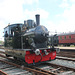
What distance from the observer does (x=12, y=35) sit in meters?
7.66

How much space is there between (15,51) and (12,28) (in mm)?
1770

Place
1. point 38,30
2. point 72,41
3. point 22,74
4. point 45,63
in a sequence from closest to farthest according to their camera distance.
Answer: point 22,74 → point 38,30 → point 45,63 → point 72,41

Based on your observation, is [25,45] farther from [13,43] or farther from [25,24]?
[25,24]

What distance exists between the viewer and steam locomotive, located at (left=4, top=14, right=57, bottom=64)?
19.7 ft

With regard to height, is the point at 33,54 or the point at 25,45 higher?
the point at 25,45

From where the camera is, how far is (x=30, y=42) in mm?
6277

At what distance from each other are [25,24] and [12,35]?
1203mm

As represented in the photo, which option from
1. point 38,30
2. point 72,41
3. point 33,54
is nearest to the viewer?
point 33,54

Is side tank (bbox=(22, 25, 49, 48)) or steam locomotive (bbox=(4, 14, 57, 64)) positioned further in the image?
side tank (bbox=(22, 25, 49, 48))

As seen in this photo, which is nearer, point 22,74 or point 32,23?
point 22,74

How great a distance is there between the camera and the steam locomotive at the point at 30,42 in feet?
19.7

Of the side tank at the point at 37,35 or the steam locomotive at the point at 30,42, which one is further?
the side tank at the point at 37,35

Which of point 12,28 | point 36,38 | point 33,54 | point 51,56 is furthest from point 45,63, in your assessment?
point 12,28

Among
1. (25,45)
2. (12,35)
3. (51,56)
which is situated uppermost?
(12,35)
